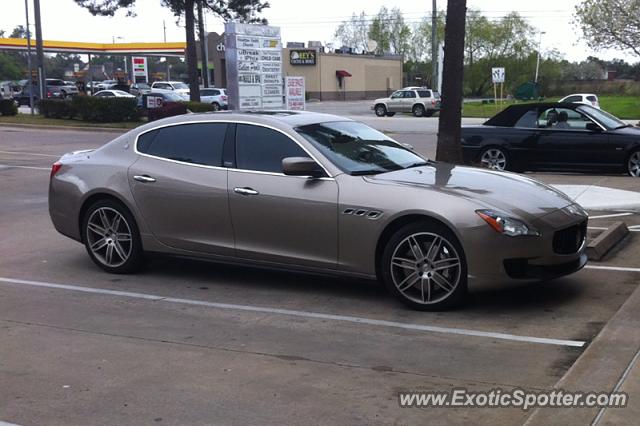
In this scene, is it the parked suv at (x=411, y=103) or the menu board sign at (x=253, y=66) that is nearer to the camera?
the menu board sign at (x=253, y=66)

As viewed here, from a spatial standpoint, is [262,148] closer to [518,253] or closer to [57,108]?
[518,253]

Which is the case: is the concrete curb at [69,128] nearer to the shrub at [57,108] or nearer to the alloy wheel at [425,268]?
the shrub at [57,108]

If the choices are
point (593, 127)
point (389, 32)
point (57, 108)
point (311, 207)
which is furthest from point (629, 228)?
point (389, 32)

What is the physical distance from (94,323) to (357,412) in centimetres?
278

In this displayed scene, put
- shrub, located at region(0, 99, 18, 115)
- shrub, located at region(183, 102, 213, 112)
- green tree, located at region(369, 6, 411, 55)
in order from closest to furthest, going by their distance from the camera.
Result: shrub, located at region(183, 102, 213, 112) → shrub, located at region(0, 99, 18, 115) → green tree, located at region(369, 6, 411, 55)

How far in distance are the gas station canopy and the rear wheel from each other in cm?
6527

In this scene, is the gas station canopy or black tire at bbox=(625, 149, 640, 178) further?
the gas station canopy

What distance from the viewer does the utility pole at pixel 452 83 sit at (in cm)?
1270

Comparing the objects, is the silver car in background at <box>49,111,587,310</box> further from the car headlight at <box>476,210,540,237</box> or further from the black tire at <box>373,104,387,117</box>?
the black tire at <box>373,104,387,117</box>

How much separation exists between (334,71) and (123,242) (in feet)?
245

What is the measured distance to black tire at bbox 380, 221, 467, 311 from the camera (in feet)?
20.1

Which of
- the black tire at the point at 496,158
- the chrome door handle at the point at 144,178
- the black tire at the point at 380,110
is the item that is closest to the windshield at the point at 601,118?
the black tire at the point at 496,158

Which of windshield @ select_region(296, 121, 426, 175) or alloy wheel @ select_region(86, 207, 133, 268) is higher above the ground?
windshield @ select_region(296, 121, 426, 175)

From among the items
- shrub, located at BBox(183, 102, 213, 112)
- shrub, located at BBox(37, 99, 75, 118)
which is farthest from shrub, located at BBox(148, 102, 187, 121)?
shrub, located at BBox(37, 99, 75, 118)
